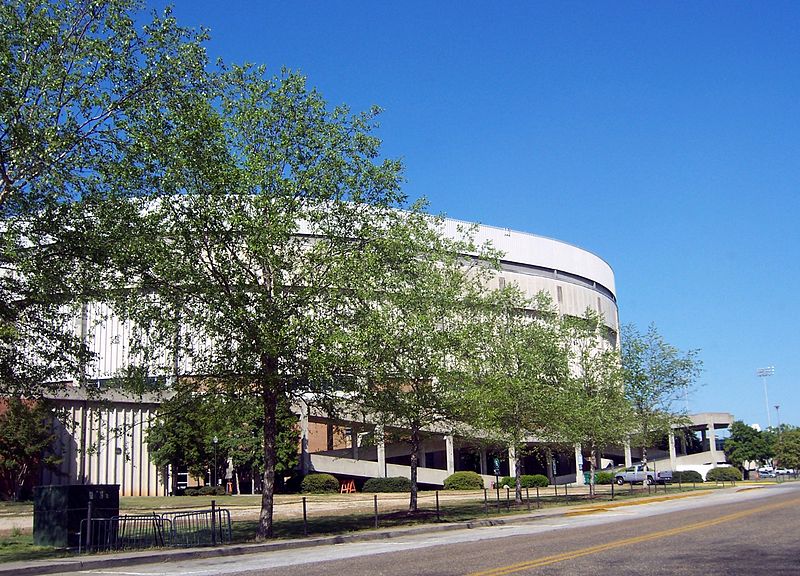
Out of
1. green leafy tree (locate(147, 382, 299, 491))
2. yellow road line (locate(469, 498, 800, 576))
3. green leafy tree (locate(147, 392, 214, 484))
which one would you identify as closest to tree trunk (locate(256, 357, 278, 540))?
yellow road line (locate(469, 498, 800, 576))

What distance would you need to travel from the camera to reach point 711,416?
3974 inches

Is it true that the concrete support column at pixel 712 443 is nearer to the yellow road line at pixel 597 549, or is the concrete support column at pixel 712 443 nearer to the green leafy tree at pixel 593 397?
the green leafy tree at pixel 593 397

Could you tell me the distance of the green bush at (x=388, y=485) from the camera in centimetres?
5778

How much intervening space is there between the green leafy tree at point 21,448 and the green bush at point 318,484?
50.9 feet

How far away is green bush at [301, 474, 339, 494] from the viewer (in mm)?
54625

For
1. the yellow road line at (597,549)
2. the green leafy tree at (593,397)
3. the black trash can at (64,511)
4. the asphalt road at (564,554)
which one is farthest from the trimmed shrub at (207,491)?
Result: the yellow road line at (597,549)

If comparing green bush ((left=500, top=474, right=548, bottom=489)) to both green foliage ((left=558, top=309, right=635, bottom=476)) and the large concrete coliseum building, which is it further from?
green foliage ((left=558, top=309, right=635, bottom=476))

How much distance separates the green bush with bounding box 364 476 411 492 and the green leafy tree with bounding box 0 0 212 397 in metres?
37.8

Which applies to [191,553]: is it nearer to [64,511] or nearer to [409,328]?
[64,511]

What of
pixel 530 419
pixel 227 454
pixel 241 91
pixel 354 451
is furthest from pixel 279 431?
pixel 241 91

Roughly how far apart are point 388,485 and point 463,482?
6.94 metres

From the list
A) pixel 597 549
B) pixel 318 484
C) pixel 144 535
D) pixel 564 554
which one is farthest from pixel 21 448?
pixel 564 554

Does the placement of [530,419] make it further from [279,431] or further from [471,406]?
[279,431]

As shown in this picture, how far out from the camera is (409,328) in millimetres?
27375
